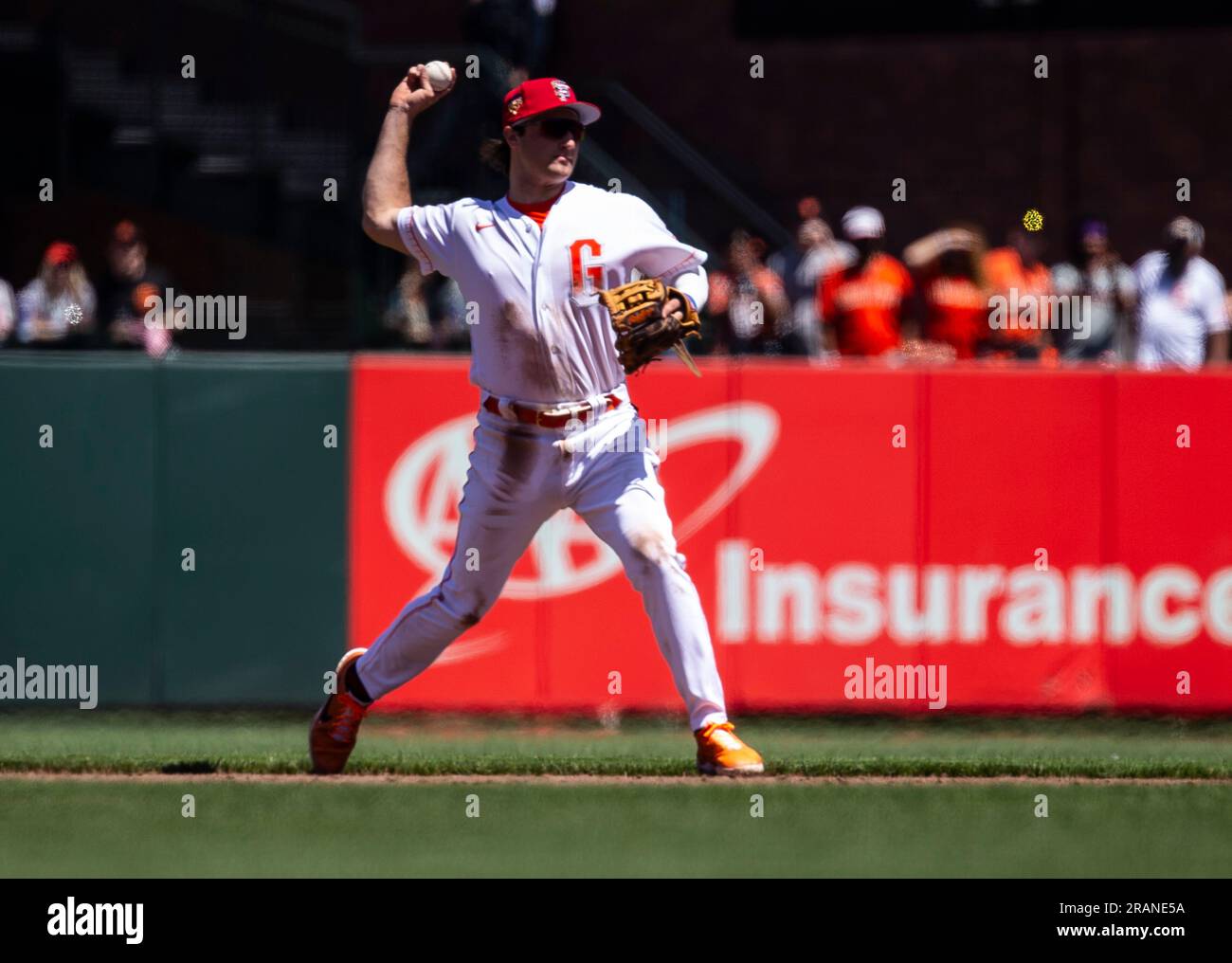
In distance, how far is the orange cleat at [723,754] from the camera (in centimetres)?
718

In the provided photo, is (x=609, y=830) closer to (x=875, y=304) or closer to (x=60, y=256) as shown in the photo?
(x=875, y=304)

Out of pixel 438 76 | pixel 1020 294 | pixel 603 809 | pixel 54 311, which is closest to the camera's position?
pixel 603 809

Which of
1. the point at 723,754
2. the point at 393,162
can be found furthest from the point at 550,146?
the point at 723,754

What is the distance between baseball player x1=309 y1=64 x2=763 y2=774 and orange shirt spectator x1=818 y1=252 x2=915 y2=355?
5363mm

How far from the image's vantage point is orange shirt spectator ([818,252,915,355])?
12.8 m

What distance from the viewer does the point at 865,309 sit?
12875 mm

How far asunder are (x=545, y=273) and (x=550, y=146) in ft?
1.42

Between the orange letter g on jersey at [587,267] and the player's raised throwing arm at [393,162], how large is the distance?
2.09ft

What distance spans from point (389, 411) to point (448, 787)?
3393mm

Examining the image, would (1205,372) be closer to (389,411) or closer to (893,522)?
(893,522)

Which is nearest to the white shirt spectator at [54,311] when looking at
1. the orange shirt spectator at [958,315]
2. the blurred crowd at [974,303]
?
the blurred crowd at [974,303]

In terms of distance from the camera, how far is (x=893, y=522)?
412 inches

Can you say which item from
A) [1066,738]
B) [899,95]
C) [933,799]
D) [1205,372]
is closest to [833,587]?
[1066,738]

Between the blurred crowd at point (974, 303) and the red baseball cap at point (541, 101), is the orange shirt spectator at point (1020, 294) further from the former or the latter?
the red baseball cap at point (541, 101)
